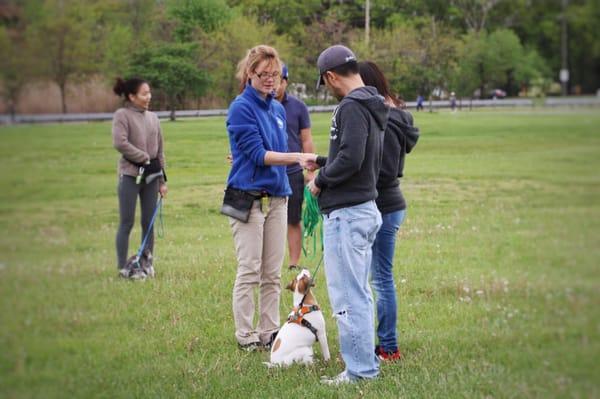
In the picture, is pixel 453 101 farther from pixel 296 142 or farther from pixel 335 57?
pixel 335 57

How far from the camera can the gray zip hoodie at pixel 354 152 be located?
360 centimetres

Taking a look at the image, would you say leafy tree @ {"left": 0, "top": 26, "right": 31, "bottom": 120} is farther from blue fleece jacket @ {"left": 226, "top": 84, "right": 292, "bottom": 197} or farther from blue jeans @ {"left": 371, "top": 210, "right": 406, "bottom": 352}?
blue jeans @ {"left": 371, "top": 210, "right": 406, "bottom": 352}

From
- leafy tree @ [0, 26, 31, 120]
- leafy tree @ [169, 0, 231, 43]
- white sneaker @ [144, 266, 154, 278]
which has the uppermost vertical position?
leafy tree @ [169, 0, 231, 43]

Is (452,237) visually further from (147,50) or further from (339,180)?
(339,180)

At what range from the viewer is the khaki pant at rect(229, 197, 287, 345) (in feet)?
15.2

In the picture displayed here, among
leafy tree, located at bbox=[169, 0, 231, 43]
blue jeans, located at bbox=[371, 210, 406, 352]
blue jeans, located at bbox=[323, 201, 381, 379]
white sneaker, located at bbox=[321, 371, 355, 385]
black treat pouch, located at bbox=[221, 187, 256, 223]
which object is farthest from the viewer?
leafy tree, located at bbox=[169, 0, 231, 43]

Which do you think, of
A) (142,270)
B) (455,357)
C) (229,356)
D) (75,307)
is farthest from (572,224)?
(142,270)

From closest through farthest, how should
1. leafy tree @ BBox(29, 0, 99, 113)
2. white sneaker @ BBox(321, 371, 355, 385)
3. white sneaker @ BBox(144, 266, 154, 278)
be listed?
leafy tree @ BBox(29, 0, 99, 113) < white sneaker @ BBox(321, 371, 355, 385) < white sneaker @ BBox(144, 266, 154, 278)

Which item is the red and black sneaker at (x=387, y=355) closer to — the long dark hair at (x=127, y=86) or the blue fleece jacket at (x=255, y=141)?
the blue fleece jacket at (x=255, y=141)

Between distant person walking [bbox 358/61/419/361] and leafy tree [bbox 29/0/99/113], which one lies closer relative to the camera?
leafy tree [bbox 29/0/99/113]

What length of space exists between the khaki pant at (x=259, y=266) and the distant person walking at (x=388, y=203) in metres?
0.76

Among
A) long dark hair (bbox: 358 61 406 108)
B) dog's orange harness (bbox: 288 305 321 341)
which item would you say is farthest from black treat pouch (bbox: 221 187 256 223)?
long dark hair (bbox: 358 61 406 108)

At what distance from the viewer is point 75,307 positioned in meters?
2.15

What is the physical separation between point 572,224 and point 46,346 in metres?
1.17
